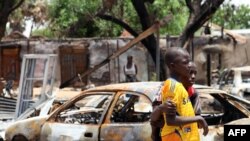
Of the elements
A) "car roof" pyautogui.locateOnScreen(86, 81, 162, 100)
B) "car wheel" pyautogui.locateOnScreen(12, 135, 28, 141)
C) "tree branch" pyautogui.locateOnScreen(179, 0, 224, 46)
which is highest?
"tree branch" pyautogui.locateOnScreen(179, 0, 224, 46)

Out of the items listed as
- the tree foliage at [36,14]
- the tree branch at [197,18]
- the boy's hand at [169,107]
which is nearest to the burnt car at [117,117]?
the boy's hand at [169,107]

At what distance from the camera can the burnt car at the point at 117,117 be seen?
6207mm

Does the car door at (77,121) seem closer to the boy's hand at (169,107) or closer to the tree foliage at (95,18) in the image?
the boy's hand at (169,107)

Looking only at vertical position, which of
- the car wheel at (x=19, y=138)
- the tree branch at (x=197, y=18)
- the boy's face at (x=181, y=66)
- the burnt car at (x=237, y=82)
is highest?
the tree branch at (x=197, y=18)

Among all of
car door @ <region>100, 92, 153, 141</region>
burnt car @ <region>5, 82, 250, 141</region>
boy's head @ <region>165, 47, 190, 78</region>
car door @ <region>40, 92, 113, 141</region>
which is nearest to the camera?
boy's head @ <region>165, 47, 190, 78</region>

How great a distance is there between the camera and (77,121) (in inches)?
300

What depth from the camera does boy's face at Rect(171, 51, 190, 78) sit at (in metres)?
4.27

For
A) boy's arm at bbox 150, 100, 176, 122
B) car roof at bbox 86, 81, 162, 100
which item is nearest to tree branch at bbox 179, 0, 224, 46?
car roof at bbox 86, 81, 162, 100

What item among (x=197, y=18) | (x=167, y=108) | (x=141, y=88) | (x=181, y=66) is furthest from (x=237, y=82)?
(x=167, y=108)

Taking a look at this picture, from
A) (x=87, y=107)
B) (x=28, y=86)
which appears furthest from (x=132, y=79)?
(x=87, y=107)

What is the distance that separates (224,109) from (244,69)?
8444 mm

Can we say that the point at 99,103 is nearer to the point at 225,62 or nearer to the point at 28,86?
the point at 28,86

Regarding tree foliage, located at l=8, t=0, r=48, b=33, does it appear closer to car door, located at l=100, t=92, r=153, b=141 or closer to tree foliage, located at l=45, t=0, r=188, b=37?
tree foliage, located at l=45, t=0, r=188, b=37

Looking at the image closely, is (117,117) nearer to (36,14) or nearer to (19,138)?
(19,138)
